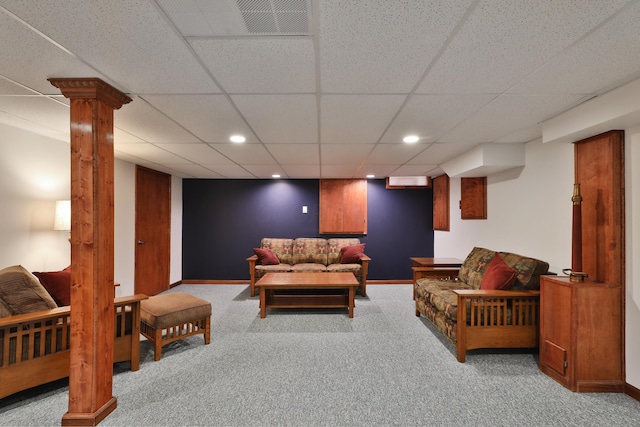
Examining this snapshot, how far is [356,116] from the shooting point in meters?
2.35

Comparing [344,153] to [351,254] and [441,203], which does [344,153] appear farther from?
[441,203]

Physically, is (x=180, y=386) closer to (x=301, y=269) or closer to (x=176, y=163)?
(x=301, y=269)

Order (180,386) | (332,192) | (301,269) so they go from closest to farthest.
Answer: (180,386) → (301,269) → (332,192)

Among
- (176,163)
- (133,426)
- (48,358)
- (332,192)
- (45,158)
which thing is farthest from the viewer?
(332,192)

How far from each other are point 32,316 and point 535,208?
4548 millimetres

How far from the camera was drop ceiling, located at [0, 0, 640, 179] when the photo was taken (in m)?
1.19

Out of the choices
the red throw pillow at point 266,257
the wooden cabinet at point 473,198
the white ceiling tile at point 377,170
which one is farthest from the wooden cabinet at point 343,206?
the wooden cabinet at point 473,198

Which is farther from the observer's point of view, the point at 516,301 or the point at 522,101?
the point at 516,301

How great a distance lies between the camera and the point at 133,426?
5.65 ft

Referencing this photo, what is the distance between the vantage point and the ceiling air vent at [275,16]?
1.14m

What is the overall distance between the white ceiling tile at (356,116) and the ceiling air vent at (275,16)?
0.73 metres

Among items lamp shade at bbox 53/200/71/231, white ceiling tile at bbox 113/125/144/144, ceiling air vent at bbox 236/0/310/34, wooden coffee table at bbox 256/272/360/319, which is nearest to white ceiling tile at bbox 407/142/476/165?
wooden coffee table at bbox 256/272/360/319

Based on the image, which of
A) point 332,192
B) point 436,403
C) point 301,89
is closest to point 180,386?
point 436,403

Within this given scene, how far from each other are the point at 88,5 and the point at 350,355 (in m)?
2.94
